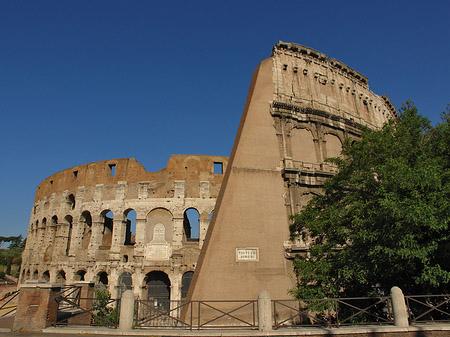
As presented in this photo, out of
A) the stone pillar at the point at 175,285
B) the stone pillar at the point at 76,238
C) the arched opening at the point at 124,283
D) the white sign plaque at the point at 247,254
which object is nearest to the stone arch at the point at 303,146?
the white sign plaque at the point at 247,254

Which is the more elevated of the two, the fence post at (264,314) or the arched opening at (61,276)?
the arched opening at (61,276)

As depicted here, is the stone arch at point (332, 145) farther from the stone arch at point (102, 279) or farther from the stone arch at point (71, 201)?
the stone arch at point (71, 201)

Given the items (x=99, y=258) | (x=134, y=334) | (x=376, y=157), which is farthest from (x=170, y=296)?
(x=376, y=157)

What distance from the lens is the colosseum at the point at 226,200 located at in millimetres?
14797

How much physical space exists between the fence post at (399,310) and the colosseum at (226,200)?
243 inches

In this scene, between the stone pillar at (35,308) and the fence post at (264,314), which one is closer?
the fence post at (264,314)

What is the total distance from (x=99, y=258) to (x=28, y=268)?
12.1 m

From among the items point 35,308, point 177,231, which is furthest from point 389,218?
point 177,231

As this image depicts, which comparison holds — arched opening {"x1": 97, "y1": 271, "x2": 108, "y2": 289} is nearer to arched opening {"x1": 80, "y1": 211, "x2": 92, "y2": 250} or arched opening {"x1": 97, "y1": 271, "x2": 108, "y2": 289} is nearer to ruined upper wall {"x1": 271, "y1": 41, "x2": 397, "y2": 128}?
arched opening {"x1": 80, "y1": 211, "x2": 92, "y2": 250}

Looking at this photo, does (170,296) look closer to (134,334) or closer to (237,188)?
(237,188)

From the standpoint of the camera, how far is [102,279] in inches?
990

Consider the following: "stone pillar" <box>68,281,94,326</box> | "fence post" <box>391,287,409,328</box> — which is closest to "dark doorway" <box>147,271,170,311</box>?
"stone pillar" <box>68,281,94,326</box>

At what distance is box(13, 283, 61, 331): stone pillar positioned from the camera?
883cm

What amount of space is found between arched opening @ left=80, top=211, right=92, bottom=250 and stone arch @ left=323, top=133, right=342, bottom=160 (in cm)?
2058
